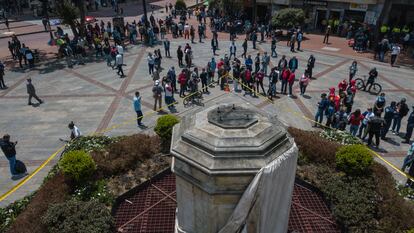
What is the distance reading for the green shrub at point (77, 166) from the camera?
9328mm

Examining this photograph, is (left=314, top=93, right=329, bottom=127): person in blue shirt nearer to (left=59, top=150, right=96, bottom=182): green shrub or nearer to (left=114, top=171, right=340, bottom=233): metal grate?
(left=114, top=171, right=340, bottom=233): metal grate

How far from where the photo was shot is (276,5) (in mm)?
35156

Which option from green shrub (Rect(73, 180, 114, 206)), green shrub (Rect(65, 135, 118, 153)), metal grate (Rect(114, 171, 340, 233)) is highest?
green shrub (Rect(65, 135, 118, 153))

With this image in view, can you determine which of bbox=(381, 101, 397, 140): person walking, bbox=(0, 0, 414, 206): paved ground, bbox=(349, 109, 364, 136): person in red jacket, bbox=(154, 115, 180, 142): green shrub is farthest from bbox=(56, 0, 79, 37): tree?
bbox=(381, 101, 397, 140): person walking

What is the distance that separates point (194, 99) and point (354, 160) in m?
9.68

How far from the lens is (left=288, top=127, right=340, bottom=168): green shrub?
1065 cm

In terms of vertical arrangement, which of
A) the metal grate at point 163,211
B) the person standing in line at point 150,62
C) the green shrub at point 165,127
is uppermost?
the person standing in line at point 150,62

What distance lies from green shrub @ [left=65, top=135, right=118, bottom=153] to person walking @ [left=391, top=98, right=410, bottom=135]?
1115cm

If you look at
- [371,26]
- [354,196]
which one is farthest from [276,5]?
[354,196]

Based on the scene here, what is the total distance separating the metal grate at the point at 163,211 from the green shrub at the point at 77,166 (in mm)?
1312

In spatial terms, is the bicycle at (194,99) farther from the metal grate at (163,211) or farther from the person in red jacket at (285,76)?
the metal grate at (163,211)

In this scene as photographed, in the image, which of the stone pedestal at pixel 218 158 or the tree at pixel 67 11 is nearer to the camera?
the stone pedestal at pixel 218 158

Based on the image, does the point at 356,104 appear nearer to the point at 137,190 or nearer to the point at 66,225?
the point at 137,190

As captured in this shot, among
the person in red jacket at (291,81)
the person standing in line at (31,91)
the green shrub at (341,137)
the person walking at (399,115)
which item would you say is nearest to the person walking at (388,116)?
the person walking at (399,115)
